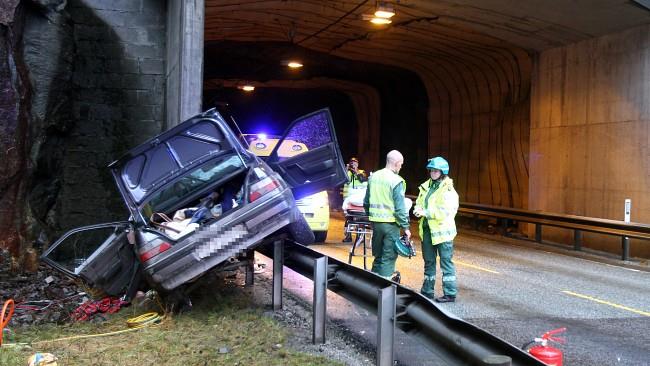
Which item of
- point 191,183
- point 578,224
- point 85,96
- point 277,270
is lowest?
point 277,270

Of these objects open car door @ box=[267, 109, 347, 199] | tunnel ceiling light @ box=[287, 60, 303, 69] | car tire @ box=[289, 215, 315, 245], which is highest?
tunnel ceiling light @ box=[287, 60, 303, 69]

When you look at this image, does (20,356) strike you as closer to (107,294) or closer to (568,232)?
(107,294)

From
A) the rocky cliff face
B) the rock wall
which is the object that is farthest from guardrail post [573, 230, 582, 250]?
the rocky cliff face

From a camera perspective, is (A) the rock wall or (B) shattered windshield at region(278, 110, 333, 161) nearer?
(B) shattered windshield at region(278, 110, 333, 161)

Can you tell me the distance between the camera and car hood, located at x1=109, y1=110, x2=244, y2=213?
647cm

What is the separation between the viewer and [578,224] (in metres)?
13.9

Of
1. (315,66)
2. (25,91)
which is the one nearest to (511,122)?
(315,66)

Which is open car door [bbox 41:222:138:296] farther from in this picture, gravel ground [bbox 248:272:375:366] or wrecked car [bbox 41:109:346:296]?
gravel ground [bbox 248:272:375:366]

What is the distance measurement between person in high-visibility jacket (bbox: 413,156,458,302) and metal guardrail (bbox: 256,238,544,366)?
1945 mm

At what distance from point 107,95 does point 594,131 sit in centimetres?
1032

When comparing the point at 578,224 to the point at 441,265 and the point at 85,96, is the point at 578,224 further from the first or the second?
the point at 85,96

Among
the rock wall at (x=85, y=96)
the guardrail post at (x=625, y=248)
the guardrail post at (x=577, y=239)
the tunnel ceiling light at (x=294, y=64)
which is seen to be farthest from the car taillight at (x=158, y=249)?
the tunnel ceiling light at (x=294, y=64)

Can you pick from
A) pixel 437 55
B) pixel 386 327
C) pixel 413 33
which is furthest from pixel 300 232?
pixel 437 55

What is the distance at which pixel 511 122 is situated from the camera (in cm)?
1875
